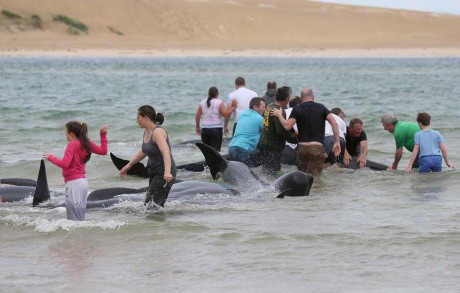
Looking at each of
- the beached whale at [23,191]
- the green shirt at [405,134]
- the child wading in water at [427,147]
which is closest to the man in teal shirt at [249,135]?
the green shirt at [405,134]

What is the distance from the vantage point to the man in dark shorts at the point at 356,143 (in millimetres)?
15016

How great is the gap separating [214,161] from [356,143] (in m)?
2.94

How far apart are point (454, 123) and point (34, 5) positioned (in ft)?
328

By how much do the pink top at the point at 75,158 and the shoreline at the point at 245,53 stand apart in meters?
82.9

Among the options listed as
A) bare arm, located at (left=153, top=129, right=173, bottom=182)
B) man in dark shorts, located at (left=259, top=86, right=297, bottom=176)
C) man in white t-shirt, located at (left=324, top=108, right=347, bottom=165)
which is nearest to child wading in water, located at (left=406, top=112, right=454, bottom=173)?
man in white t-shirt, located at (left=324, top=108, right=347, bottom=165)

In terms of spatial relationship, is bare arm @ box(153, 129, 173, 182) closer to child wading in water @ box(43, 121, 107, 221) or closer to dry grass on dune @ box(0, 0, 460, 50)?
child wading in water @ box(43, 121, 107, 221)

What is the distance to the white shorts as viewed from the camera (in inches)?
411

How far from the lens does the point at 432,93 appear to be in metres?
37.3

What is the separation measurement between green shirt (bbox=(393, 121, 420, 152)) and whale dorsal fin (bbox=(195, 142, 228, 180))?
2.70 m

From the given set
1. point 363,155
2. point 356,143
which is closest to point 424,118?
point 363,155

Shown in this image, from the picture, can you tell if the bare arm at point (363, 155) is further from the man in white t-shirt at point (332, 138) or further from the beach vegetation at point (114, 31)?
the beach vegetation at point (114, 31)

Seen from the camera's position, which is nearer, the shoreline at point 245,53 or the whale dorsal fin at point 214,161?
the whale dorsal fin at point 214,161

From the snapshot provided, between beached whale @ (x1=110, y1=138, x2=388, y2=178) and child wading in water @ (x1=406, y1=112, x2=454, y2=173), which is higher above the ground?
child wading in water @ (x1=406, y1=112, x2=454, y2=173)

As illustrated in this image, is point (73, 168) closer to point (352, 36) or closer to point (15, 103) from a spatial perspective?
point (15, 103)
